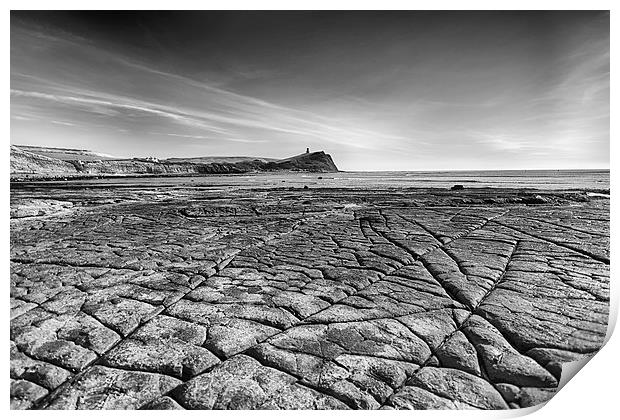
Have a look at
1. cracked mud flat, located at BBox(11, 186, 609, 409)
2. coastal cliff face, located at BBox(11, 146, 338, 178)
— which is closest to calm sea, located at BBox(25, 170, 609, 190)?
coastal cliff face, located at BBox(11, 146, 338, 178)

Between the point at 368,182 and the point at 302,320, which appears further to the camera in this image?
the point at 368,182

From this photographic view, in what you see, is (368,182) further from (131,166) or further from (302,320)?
(131,166)

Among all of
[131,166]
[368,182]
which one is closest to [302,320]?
[368,182]

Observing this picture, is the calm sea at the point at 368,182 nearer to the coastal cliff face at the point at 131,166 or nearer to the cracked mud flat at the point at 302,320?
the coastal cliff face at the point at 131,166

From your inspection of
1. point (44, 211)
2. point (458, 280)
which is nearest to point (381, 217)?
point (458, 280)

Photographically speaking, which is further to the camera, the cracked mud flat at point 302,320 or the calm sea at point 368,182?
the calm sea at point 368,182

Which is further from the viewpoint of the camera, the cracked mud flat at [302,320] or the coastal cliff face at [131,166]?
the coastal cliff face at [131,166]

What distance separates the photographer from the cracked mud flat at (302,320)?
6.24 ft

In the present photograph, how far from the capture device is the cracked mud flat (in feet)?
6.24

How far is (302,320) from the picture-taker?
2660 millimetres

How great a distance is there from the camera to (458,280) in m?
3.47

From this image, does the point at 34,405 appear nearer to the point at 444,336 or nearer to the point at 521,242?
the point at 444,336


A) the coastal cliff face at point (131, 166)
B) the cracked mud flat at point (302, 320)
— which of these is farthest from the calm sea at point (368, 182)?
the cracked mud flat at point (302, 320)

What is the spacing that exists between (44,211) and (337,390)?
9.19 meters
